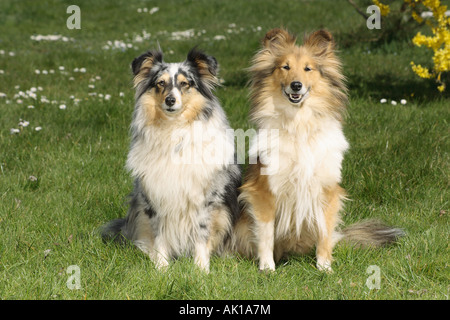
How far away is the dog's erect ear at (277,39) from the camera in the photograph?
3871mm

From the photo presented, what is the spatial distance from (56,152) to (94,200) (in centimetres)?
120

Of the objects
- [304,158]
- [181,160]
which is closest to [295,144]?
[304,158]

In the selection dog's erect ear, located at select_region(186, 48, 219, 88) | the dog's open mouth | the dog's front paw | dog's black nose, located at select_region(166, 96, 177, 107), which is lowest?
the dog's front paw

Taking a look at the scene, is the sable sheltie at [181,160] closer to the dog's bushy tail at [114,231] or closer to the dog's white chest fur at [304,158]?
the dog's bushy tail at [114,231]

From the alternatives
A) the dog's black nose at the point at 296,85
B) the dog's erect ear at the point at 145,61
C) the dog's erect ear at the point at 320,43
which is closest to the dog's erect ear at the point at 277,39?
the dog's erect ear at the point at 320,43

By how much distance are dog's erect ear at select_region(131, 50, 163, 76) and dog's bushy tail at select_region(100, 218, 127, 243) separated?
1261 millimetres

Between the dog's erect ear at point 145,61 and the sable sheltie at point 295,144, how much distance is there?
2.40 feet

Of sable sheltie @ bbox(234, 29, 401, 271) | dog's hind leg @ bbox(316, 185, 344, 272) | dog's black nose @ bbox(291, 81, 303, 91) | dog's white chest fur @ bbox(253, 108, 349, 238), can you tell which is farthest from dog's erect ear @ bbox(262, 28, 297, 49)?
dog's hind leg @ bbox(316, 185, 344, 272)

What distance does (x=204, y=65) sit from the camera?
3957 mm

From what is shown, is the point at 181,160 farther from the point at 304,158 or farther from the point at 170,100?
the point at 304,158

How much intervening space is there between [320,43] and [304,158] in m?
0.87

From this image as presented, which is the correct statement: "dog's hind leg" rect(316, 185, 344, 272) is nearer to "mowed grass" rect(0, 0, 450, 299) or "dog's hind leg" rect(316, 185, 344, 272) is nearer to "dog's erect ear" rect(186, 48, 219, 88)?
"mowed grass" rect(0, 0, 450, 299)

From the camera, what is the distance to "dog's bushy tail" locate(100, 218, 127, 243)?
13.9 ft
